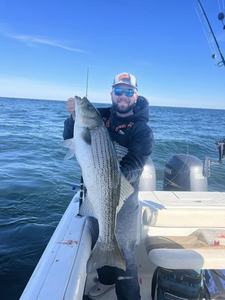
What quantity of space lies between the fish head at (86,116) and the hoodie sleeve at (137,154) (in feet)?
1.99

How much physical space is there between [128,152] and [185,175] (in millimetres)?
3660

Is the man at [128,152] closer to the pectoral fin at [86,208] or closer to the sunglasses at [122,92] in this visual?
the sunglasses at [122,92]

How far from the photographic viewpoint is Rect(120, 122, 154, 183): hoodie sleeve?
2.62 m

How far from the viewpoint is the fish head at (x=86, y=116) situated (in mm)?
2377

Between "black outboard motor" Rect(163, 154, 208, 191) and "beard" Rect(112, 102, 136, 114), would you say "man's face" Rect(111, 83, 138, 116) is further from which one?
"black outboard motor" Rect(163, 154, 208, 191)

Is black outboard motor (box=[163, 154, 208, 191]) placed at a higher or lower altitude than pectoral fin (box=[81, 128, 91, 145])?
lower

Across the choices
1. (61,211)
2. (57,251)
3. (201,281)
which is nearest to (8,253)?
(61,211)

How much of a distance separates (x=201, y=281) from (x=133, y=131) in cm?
225

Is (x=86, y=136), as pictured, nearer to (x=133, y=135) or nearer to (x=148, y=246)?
→ (x=133, y=135)

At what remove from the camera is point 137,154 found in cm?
268

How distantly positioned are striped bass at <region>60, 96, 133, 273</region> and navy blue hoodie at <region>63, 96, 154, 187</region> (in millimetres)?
344

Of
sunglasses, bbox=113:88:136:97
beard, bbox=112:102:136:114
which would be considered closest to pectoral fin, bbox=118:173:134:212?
beard, bbox=112:102:136:114

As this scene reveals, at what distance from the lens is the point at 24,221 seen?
614cm

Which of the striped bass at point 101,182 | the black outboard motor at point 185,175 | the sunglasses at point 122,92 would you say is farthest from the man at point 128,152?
the black outboard motor at point 185,175
